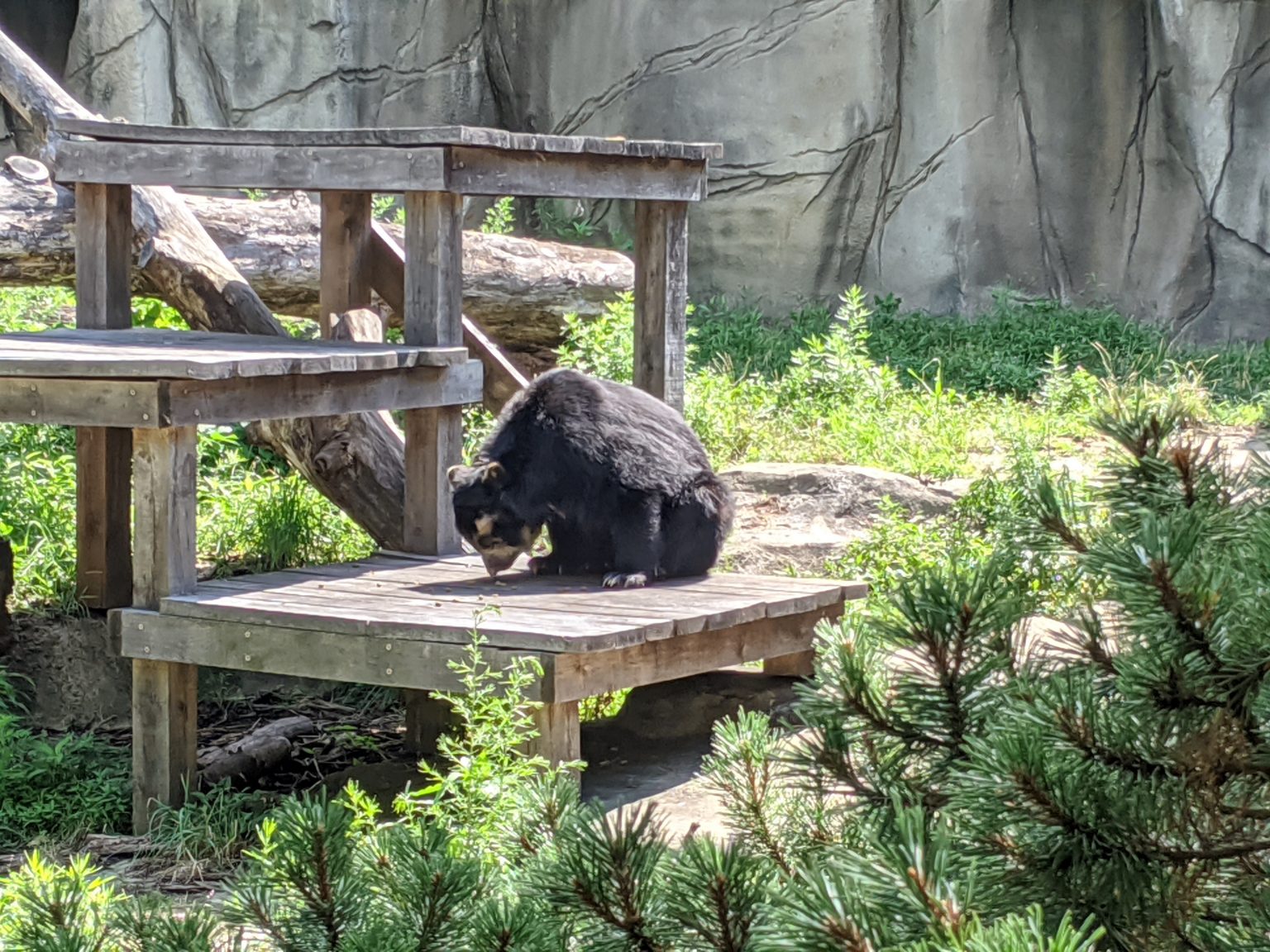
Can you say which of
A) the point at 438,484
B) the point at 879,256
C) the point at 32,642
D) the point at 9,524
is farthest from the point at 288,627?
the point at 879,256

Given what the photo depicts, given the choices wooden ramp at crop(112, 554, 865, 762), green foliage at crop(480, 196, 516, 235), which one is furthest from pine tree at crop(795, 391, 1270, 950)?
green foliage at crop(480, 196, 516, 235)

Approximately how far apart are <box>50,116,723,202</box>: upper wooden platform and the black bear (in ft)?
2.63

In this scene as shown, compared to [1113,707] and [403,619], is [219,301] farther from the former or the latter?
[1113,707]

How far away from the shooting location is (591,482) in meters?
5.67

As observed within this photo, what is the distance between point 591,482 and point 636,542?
271mm

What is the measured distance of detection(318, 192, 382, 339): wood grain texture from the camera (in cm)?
692

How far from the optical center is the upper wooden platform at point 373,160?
19.3ft

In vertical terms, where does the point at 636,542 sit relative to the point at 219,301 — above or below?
below

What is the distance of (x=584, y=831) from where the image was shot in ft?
6.84

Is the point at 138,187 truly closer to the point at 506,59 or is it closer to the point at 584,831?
the point at 584,831

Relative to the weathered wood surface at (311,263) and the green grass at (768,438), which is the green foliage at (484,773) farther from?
the weathered wood surface at (311,263)

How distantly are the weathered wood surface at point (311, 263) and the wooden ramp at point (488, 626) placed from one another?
1540mm

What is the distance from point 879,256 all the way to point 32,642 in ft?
30.2

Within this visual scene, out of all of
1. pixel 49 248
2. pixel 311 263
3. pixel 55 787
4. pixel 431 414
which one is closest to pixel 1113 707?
pixel 431 414
